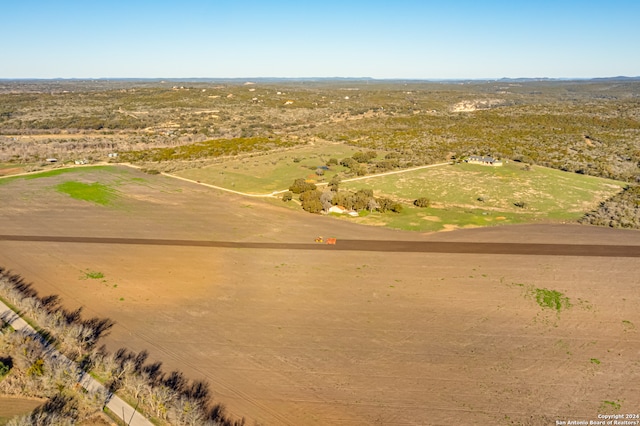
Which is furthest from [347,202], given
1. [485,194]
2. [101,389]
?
[101,389]

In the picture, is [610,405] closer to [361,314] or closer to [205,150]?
[361,314]

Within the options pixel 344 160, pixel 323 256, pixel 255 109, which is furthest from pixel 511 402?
pixel 255 109

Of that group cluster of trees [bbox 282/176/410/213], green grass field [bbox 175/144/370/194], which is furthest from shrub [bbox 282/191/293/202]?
green grass field [bbox 175/144/370/194]

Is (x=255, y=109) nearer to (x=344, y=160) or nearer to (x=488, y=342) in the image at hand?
(x=344, y=160)

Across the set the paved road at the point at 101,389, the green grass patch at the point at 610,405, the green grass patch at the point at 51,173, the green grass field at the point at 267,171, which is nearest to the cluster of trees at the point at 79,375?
the paved road at the point at 101,389

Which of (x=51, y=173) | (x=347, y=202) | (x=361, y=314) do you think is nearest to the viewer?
(x=361, y=314)

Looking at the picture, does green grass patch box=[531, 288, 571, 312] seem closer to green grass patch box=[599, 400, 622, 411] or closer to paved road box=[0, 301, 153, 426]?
green grass patch box=[599, 400, 622, 411]

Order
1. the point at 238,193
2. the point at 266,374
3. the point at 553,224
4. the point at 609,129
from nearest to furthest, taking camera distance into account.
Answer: the point at 266,374
the point at 553,224
the point at 238,193
the point at 609,129
